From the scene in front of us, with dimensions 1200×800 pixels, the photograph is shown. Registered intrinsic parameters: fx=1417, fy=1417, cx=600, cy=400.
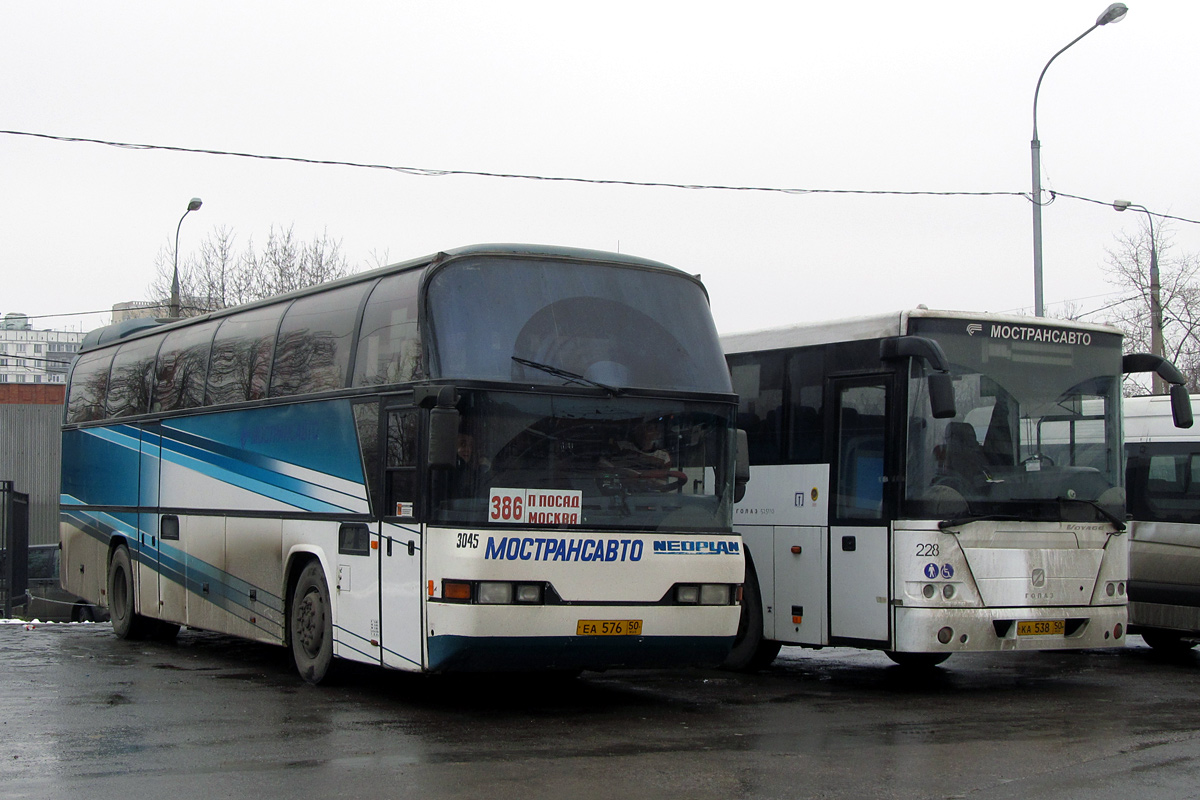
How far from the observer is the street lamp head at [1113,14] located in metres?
22.2

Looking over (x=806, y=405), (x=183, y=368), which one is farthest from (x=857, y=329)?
(x=183, y=368)

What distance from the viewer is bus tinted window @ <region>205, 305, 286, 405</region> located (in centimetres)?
1303

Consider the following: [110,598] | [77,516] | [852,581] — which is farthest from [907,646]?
[77,516]

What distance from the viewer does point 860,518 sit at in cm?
1199

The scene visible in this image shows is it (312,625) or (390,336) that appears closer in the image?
(390,336)

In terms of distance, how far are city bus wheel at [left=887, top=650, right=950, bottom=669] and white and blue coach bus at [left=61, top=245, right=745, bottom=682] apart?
3103mm

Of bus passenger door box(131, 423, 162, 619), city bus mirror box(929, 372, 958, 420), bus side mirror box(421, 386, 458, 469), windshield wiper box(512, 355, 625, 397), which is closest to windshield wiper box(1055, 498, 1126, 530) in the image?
city bus mirror box(929, 372, 958, 420)

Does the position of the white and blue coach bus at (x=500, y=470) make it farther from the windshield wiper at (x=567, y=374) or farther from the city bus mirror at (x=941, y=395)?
the city bus mirror at (x=941, y=395)

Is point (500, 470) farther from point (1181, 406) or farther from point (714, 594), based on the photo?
point (1181, 406)

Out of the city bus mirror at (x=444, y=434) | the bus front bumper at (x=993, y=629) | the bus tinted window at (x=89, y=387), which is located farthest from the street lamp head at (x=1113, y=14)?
the city bus mirror at (x=444, y=434)

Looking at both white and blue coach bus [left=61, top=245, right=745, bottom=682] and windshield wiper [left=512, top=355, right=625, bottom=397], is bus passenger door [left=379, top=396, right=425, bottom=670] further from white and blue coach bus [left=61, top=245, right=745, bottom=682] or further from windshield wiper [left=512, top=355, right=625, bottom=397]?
windshield wiper [left=512, top=355, right=625, bottom=397]

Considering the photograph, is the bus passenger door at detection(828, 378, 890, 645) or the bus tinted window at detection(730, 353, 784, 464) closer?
the bus passenger door at detection(828, 378, 890, 645)

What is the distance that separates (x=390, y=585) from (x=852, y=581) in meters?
4.02

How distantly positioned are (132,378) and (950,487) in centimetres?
949
